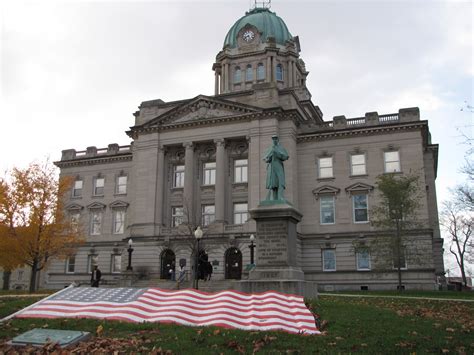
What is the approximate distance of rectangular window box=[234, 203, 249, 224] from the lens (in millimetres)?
43344

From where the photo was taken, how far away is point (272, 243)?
2022cm

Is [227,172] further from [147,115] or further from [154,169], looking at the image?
[147,115]

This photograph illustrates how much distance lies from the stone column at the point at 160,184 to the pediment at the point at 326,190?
14.4 meters

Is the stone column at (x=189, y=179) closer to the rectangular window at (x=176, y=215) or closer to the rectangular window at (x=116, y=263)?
the rectangular window at (x=176, y=215)

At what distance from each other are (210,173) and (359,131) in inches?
Result: 570

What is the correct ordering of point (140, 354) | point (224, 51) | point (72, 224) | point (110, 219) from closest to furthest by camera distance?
point (140, 354), point (72, 224), point (110, 219), point (224, 51)

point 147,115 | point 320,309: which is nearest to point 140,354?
point 320,309

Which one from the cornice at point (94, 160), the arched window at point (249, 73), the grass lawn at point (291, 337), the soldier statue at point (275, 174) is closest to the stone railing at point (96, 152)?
the cornice at point (94, 160)

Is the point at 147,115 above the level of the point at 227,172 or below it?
above

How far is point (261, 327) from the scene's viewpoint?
12203 mm

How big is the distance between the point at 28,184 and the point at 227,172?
17194 mm

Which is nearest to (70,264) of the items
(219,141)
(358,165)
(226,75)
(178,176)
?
(178,176)

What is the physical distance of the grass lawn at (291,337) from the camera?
31.3 ft

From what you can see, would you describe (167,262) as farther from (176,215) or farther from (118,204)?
(118,204)
